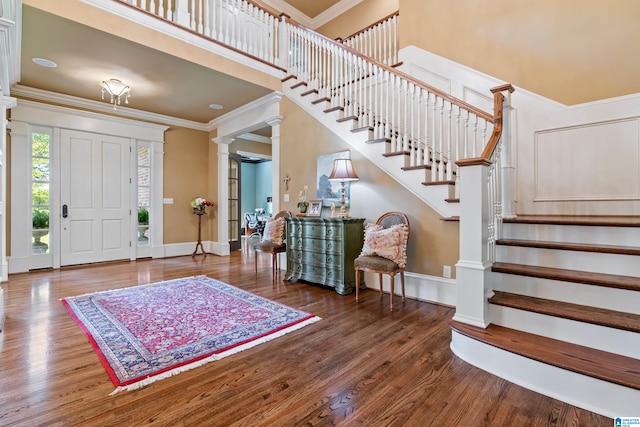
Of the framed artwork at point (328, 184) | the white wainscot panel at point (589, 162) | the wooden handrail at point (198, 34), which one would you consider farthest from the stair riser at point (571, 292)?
the wooden handrail at point (198, 34)

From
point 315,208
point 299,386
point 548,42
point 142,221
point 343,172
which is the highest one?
point 548,42

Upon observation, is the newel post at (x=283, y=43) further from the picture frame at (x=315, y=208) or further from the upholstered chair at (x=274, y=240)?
the upholstered chair at (x=274, y=240)

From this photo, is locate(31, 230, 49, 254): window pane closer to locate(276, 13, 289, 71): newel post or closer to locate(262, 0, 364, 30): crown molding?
locate(276, 13, 289, 71): newel post

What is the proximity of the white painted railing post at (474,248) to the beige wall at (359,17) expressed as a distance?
4875mm

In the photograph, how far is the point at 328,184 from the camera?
4.20 m

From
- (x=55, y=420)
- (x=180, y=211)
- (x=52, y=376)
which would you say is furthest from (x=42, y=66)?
(x=55, y=420)

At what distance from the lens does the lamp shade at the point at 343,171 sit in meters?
3.64

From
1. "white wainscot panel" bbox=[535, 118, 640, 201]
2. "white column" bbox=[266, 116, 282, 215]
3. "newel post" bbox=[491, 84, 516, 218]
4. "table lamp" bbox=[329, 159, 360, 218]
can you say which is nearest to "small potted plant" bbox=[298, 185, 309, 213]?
"white column" bbox=[266, 116, 282, 215]

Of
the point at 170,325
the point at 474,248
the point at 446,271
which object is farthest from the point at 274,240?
the point at 474,248

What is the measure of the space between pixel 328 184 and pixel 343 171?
0.58 meters

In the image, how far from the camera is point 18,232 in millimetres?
4602

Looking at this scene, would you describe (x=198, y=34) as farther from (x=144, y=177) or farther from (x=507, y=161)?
(x=507, y=161)

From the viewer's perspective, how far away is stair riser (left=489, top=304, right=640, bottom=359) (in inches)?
62.7

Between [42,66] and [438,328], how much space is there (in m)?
5.62
